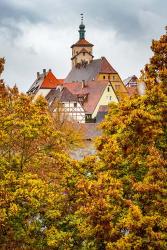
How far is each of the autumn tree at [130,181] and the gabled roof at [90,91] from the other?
→ 89.1 metres

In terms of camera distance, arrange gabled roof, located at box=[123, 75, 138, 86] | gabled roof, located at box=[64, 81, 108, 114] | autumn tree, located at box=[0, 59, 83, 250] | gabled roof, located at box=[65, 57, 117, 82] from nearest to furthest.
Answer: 1. autumn tree, located at box=[0, 59, 83, 250]
2. gabled roof, located at box=[64, 81, 108, 114]
3. gabled roof, located at box=[65, 57, 117, 82]
4. gabled roof, located at box=[123, 75, 138, 86]

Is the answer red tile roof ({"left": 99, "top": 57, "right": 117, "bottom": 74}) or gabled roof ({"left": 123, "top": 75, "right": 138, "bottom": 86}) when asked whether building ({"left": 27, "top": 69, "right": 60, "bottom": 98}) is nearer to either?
red tile roof ({"left": 99, "top": 57, "right": 117, "bottom": 74})

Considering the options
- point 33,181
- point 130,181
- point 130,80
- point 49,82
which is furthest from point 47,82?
point 130,181

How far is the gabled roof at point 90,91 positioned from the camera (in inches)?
4482

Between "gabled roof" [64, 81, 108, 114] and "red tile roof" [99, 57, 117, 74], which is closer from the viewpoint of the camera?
A: "gabled roof" [64, 81, 108, 114]

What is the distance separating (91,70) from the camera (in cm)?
14462

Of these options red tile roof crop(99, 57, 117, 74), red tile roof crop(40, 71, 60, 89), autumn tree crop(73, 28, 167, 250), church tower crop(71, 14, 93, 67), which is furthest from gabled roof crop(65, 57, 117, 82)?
autumn tree crop(73, 28, 167, 250)

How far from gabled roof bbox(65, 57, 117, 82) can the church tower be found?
5674 millimetres

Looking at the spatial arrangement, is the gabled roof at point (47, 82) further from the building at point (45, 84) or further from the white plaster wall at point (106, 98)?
the white plaster wall at point (106, 98)

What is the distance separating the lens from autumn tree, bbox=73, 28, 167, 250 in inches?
805

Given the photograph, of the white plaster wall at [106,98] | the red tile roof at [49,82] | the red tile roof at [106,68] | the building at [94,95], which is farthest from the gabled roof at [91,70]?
the white plaster wall at [106,98]

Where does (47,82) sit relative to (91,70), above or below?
below

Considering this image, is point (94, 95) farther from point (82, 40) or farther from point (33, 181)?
point (33, 181)

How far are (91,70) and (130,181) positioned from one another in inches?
4859
